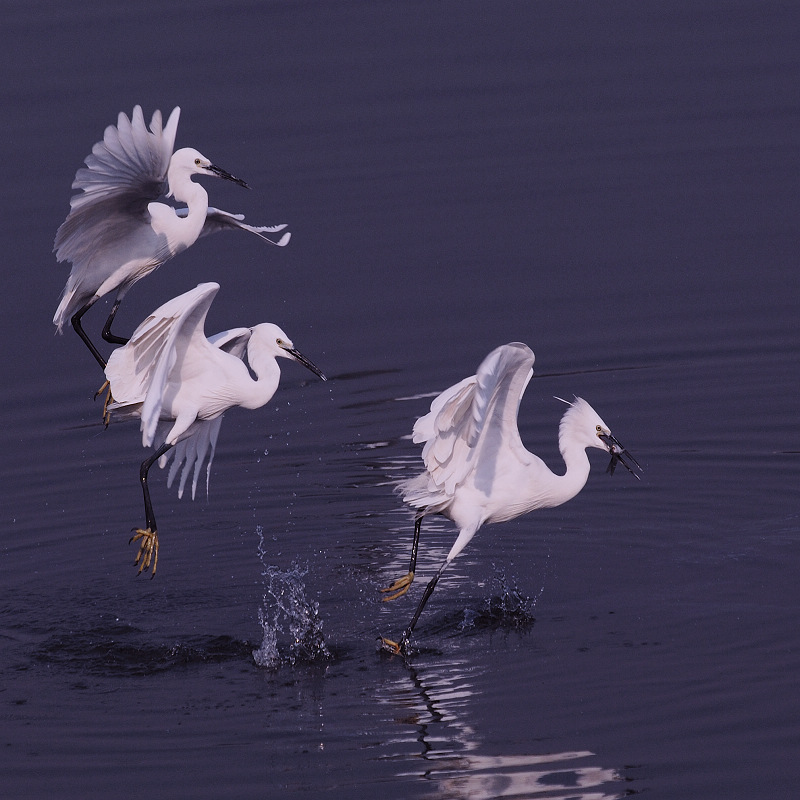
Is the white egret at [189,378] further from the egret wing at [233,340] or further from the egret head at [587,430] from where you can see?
the egret head at [587,430]

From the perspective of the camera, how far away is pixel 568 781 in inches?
309

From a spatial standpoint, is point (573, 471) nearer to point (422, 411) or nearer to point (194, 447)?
point (194, 447)

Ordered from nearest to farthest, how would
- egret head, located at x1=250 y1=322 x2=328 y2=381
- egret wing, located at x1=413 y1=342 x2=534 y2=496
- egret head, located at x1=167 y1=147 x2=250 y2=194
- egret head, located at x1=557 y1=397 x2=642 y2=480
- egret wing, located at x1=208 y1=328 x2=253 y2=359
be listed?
egret wing, located at x1=413 y1=342 x2=534 y2=496
egret head, located at x1=557 y1=397 x2=642 y2=480
egret head, located at x1=250 y1=322 x2=328 y2=381
egret wing, located at x1=208 y1=328 x2=253 y2=359
egret head, located at x1=167 y1=147 x2=250 y2=194

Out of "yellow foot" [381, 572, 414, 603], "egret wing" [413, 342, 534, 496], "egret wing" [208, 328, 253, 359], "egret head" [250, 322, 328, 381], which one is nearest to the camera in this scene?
"egret wing" [413, 342, 534, 496]

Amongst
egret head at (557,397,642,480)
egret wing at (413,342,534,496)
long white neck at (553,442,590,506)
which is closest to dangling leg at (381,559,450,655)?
egret wing at (413,342,534,496)

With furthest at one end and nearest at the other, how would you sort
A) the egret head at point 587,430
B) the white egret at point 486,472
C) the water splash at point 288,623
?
the egret head at point 587,430, the white egret at point 486,472, the water splash at point 288,623

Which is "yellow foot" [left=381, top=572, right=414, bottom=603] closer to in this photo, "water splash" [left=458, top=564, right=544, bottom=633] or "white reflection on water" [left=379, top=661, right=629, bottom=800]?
"water splash" [left=458, top=564, right=544, bottom=633]

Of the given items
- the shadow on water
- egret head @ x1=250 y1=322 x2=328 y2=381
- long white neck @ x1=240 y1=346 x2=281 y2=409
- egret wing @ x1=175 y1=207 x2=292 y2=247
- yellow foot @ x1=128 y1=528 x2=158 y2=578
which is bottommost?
the shadow on water

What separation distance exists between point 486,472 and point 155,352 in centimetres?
215

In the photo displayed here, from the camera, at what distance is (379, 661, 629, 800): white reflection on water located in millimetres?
7785

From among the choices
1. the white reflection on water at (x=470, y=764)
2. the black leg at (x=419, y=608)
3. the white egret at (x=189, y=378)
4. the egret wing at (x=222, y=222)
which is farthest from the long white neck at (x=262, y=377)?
the white reflection on water at (x=470, y=764)

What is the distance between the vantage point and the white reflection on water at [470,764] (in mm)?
7785

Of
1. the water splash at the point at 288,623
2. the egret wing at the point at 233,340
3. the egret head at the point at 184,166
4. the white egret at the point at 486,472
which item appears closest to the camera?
the water splash at the point at 288,623

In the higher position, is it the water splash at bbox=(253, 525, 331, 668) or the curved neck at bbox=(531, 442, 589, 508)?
the curved neck at bbox=(531, 442, 589, 508)
